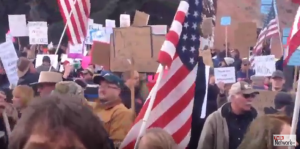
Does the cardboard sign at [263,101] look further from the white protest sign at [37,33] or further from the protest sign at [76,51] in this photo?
the protest sign at [76,51]

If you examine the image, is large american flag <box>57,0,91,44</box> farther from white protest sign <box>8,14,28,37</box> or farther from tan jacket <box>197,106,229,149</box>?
tan jacket <box>197,106,229,149</box>

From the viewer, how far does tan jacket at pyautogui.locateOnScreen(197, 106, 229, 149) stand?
4.72 metres

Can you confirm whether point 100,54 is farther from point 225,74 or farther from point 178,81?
point 225,74

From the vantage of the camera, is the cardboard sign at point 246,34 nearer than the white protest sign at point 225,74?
No

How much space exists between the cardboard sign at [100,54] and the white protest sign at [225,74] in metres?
2.13

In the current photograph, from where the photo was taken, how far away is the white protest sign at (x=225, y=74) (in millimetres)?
7898

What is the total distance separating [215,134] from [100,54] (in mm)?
2170

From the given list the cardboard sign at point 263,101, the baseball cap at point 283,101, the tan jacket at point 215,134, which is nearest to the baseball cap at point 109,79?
the tan jacket at point 215,134

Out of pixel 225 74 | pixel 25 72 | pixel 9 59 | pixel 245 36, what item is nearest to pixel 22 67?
pixel 25 72

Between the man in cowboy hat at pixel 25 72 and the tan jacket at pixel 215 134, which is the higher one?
the man in cowboy hat at pixel 25 72

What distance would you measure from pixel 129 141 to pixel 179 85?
0.68 m

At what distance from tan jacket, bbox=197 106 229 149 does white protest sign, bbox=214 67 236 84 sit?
3126 mm

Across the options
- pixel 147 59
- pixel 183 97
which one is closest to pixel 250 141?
pixel 183 97

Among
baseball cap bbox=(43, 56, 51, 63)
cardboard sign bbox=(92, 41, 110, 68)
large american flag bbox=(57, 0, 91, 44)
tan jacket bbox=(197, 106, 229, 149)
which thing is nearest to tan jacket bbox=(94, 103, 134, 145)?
tan jacket bbox=(197, 106, 229, 149)
